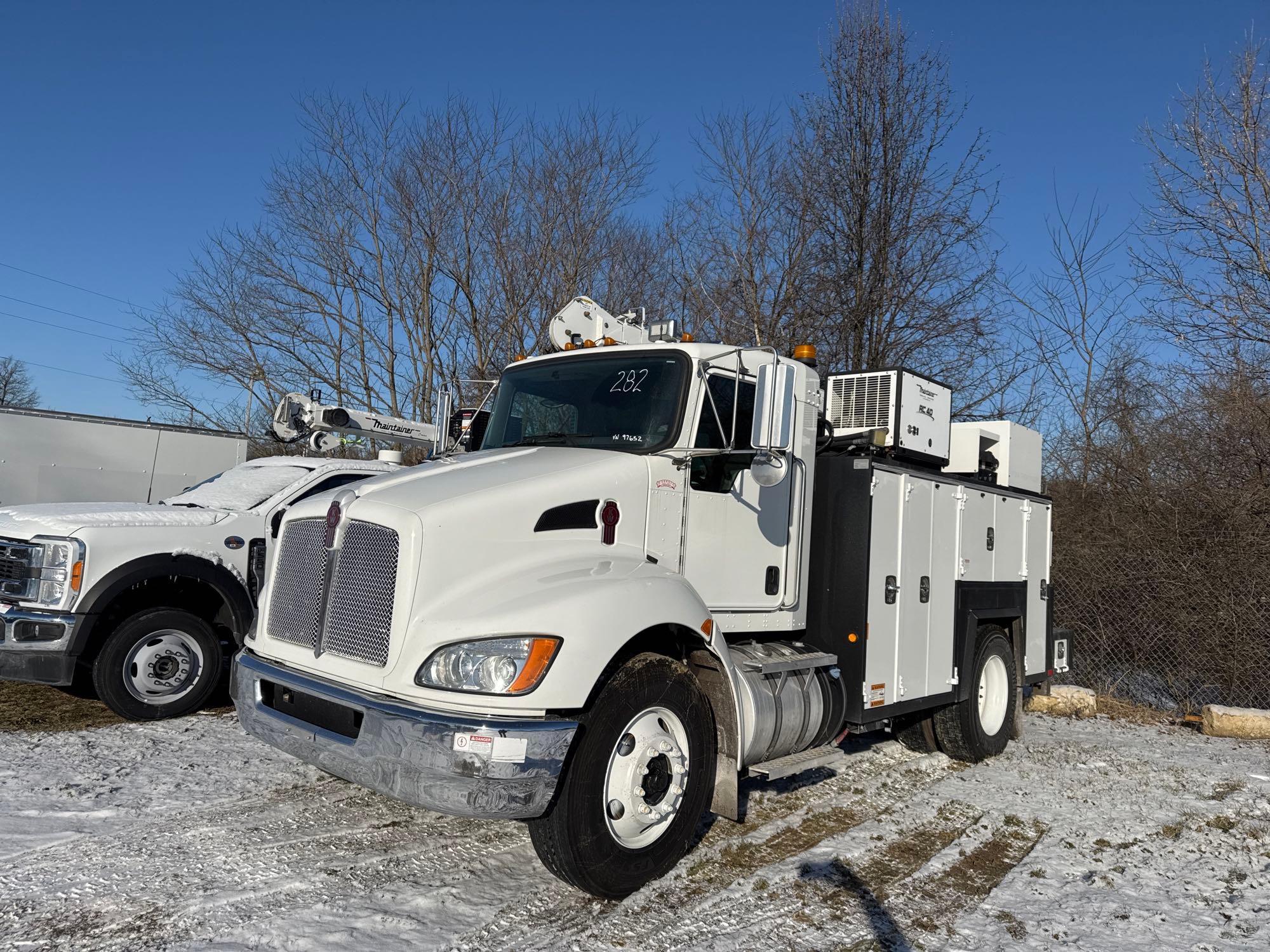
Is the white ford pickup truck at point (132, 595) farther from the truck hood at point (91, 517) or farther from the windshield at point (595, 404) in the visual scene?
the windshield at point (595, 404)

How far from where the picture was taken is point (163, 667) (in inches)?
269

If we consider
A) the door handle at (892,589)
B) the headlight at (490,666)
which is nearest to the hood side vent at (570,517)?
the headlight at (490,666)

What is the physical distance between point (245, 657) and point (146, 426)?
33.7ft

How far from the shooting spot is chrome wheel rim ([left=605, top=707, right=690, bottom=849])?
4.05m

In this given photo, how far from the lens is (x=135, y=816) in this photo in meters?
4.80

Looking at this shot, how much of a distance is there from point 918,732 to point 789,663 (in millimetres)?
2762

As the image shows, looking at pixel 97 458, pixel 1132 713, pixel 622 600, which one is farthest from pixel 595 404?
pixel 97 458

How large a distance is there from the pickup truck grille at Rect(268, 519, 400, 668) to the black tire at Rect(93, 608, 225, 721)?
2.79m

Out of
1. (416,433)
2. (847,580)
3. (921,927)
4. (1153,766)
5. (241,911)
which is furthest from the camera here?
(416,433)

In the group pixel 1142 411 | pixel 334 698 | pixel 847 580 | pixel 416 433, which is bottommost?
pixel 334 698

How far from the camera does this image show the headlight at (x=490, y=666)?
3643mm

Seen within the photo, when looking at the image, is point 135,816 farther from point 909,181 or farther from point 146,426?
point 909,181

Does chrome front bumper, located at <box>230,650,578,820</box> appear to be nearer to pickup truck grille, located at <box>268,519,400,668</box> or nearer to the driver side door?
pickup truck grille, located at <box>268,519,400,668</box>

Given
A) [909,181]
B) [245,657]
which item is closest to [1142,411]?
[909,181]
